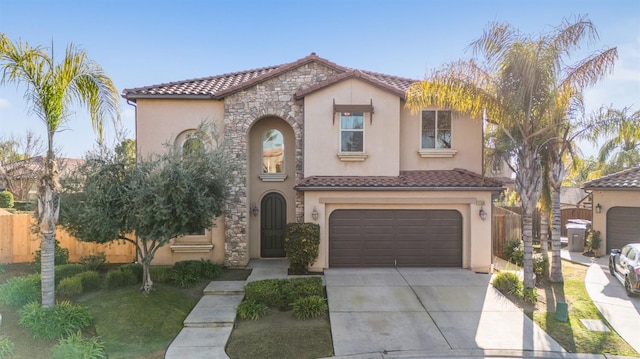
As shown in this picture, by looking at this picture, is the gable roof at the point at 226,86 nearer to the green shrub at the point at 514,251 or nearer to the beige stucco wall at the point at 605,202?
the green shrub at the point at 514,251

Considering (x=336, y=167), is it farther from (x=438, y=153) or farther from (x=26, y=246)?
(x=26, y=246)

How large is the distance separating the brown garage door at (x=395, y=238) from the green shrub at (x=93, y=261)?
8724mm

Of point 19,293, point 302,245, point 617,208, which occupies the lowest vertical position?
point 19,293

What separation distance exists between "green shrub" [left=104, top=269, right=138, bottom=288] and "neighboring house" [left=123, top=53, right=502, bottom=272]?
2579 millimetres

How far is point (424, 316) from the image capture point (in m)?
8.20

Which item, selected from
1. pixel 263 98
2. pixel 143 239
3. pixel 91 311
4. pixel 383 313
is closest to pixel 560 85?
pixel 383 313

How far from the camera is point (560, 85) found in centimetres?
976

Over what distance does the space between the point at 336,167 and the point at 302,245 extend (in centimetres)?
332

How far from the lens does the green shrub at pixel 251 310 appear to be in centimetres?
830

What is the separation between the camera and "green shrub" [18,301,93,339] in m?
6.84

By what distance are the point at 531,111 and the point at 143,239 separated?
11.6m

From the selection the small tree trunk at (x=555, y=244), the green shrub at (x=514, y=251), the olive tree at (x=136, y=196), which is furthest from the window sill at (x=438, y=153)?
the olive tree at (x=136, y=196)

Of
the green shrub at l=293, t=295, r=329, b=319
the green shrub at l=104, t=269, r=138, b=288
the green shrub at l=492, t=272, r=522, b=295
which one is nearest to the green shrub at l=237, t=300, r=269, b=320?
the green shrub at l=293, t=295, r=329, b=319

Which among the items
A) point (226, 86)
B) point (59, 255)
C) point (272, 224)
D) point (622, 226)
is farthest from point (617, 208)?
point (59, 255)
